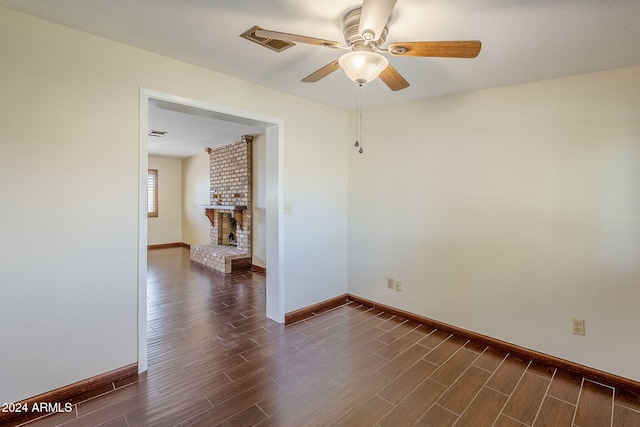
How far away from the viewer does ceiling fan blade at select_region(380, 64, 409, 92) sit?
1.77 metres

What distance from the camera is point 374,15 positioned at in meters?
1.29

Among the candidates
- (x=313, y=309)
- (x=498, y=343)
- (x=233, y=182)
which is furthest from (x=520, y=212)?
(x=233, y=182)

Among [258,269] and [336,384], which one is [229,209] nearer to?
[258,269]

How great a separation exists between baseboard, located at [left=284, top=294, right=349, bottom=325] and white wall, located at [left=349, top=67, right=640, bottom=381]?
1.56ft

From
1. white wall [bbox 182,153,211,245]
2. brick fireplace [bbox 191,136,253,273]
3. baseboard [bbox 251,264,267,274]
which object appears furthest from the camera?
white wall [bbox 182,153,211,245]

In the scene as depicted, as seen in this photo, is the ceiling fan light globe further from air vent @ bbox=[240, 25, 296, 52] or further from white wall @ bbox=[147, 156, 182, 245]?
white wall @ bbox=[147, 156, 182, 245]

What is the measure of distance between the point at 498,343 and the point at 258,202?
4.09 m

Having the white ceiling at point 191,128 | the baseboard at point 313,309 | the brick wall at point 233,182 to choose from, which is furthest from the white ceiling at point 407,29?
the brick wall at point 233,182

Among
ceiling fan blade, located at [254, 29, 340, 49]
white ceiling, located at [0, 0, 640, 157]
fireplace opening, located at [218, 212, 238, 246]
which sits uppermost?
white ceiling, located at [0, 0, 640, 157]

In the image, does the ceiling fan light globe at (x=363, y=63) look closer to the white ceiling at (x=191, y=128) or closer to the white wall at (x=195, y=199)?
the white ceiling at (x=191, y=128)

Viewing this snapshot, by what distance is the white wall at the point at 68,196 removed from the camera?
1766mm

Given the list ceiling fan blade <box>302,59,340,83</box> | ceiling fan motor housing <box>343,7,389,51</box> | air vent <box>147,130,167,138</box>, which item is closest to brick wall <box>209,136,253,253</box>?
air vent <box>147,130,167,138</box>

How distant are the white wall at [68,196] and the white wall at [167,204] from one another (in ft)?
20.1

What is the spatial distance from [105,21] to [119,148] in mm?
774
